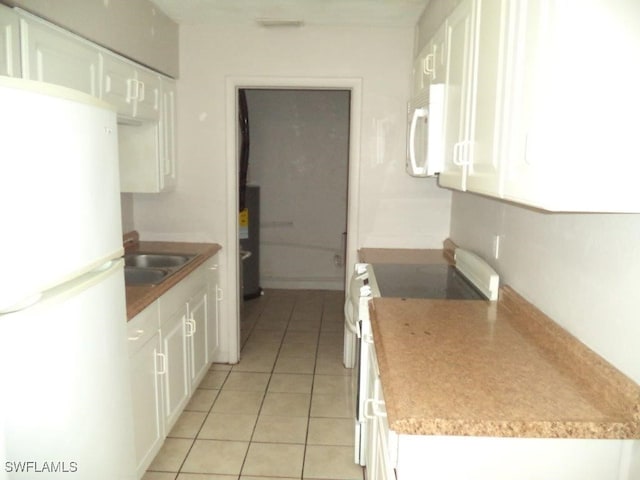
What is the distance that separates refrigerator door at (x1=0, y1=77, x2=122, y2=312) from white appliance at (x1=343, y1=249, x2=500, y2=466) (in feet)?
3.66

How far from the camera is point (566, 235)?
61.8 inches

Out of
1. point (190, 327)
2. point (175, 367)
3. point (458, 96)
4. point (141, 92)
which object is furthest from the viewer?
point (190, 327)

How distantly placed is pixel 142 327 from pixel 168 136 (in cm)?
148

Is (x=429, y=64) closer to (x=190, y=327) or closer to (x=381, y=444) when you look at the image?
(x=381, y=444)

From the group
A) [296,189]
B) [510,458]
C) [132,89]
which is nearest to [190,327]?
[132,89]

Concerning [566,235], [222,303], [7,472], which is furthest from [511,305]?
[222,303]

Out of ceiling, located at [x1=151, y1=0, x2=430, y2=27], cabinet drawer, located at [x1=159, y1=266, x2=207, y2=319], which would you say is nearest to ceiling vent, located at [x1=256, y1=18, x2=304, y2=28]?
ceiling, located at [x1=151, y1=0, x2=430, y2=27]

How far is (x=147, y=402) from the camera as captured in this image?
218 centimetres

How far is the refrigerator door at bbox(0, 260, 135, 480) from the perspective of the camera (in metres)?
1.11

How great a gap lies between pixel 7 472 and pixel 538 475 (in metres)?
→ 1.21

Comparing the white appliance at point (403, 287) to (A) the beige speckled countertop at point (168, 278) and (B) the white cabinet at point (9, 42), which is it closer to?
(A) the beige speckled countertop at point (168, 278)

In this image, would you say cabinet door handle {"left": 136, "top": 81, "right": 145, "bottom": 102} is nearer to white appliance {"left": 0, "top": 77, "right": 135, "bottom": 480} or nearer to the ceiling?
the ceiling

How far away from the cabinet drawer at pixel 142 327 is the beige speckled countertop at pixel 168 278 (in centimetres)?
4

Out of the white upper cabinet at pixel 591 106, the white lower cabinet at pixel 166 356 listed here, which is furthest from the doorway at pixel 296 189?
the white upper cabinet at pixel 591 106
